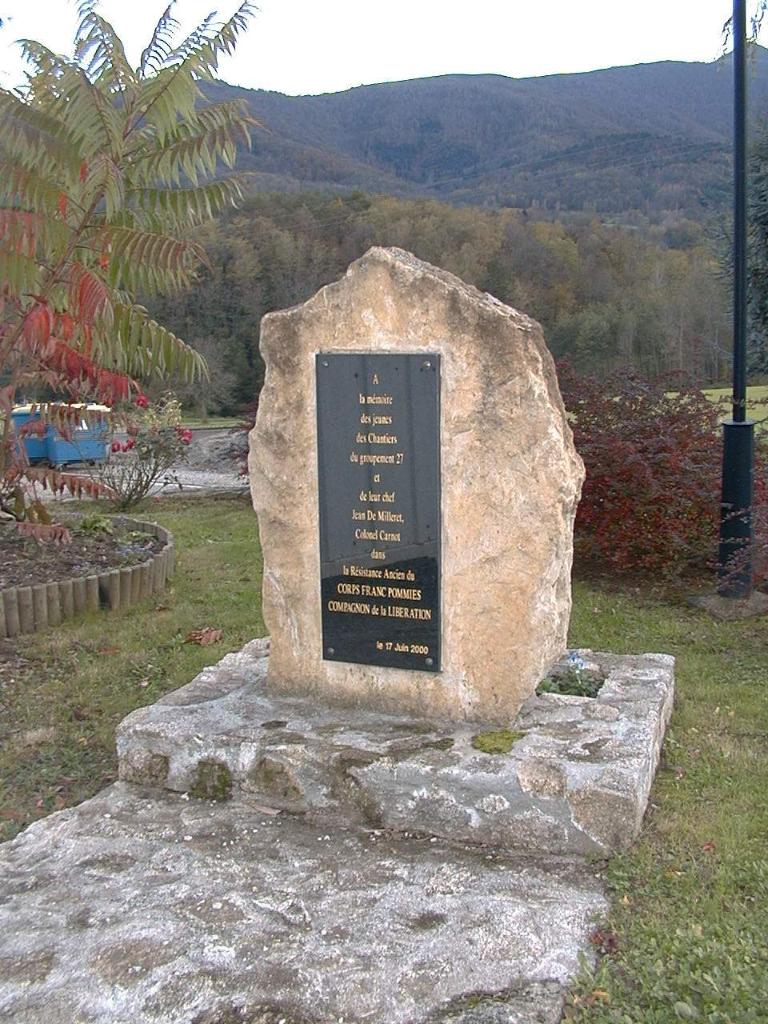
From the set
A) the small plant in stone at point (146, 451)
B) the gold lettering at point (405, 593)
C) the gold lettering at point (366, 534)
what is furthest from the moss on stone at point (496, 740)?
the small plant in stone at point (146, 451)

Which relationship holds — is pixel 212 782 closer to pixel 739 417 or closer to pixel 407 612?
pixel 407 612

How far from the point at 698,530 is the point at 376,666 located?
4472 millimetres

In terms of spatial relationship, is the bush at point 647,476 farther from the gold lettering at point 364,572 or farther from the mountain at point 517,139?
the mountain at point 517,139

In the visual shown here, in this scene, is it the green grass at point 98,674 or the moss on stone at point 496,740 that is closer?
the moss on stone at point 496,740

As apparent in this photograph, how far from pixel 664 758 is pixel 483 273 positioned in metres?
32.3

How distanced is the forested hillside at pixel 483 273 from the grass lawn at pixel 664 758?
77.4 feet

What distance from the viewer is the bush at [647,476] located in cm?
780

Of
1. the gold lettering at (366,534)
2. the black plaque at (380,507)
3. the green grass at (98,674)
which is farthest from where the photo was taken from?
the green grass at (98,674)

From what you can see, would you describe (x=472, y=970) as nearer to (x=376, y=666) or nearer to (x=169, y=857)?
(x=169, y=857)

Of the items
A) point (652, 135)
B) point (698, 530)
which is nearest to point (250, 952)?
point (698, 530)

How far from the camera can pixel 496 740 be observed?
13.5 feet

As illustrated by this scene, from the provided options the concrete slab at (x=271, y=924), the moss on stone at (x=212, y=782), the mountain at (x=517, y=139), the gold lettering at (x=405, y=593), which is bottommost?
the concrete slab at (x=271, y=924)

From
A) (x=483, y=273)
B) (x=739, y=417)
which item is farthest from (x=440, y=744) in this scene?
(x=483, y=273)

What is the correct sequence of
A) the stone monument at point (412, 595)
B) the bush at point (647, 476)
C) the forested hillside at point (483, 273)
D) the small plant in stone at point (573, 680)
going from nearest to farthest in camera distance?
1. the stone monument at point (412, 595)
2. the small plant in stone at point (573, 680)
3. the bush at point (647, 476)
4. the forested hillside at point (483, 273)
